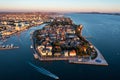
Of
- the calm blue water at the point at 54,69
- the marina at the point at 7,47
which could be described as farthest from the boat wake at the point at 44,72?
the marina at the point at 7,47

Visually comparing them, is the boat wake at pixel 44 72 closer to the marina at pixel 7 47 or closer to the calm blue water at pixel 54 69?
the calm blue water at pixel 54 69

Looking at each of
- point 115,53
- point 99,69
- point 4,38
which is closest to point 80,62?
point 99,69

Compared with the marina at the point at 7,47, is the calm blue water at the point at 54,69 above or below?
below

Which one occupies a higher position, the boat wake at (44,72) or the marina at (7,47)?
the marina at (7,47)

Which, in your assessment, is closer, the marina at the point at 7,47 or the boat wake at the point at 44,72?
the boat wake at the point at 44,72

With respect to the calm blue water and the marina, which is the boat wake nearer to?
the calm blue water

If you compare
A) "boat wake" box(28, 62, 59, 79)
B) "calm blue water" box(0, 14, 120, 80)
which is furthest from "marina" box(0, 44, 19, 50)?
"boat wake" box(28, 62, 59, 79)

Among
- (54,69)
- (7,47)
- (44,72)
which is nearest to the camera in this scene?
(44,72)

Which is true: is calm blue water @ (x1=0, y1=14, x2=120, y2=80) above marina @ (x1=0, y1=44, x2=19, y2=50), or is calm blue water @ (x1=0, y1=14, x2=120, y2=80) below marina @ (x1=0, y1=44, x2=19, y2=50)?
below

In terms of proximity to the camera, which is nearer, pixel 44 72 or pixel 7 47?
pixel 44 72

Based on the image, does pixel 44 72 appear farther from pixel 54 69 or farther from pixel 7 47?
pixel 7 47

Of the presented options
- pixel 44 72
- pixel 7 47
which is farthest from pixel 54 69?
pixel 7 47

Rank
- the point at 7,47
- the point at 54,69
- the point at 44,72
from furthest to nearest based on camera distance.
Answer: the point at 7,47, the point at 54,69, the point at 44,72
